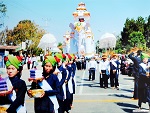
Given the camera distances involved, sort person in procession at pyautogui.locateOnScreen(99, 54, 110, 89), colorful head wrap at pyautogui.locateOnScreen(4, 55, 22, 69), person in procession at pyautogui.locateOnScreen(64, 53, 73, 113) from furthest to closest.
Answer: person in procession at pyautogui.locateOnScreen(99, 54, 110, 89)
person in procession at pyautogui.locateOnScreen(64, 53, 73, 113)
colorful head wrap at pyautogui.locateOnScreen(4, 55, 22, 69)

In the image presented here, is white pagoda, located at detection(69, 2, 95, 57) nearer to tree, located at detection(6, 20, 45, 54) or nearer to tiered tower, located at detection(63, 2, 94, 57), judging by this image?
tiered tower, located at detection(63, 2, 94, 57)

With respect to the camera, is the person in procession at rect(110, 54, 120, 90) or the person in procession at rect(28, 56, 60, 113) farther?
the person in procession at rect(110, 54, 120, 90)

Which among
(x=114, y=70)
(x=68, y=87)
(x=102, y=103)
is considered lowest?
(x=102, y=103)

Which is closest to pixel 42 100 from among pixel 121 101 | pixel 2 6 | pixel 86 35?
pixel 121 101

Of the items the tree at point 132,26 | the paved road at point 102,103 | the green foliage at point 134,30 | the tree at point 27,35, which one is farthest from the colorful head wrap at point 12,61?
the tree at point 132,26

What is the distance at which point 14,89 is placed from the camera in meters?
4.48

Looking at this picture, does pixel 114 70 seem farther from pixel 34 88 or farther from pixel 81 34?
pixel 81 34

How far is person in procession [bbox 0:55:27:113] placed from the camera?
14.3 ft

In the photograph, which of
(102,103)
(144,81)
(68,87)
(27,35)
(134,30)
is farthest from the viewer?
(134,30)

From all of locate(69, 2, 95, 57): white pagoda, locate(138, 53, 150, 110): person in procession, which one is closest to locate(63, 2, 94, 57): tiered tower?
locate(69, 2, 95, 57): white pagoda

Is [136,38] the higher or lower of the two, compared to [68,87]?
higher

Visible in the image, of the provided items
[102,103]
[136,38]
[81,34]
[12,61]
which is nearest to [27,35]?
[81,34]

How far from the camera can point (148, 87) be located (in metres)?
8.88

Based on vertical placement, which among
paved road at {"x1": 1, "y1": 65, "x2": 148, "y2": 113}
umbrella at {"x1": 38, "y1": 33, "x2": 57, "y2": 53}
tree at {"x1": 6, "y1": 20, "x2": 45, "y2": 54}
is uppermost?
tree at {"x1": 6, "y1": 20, "x2": 45, "y2": 54}
